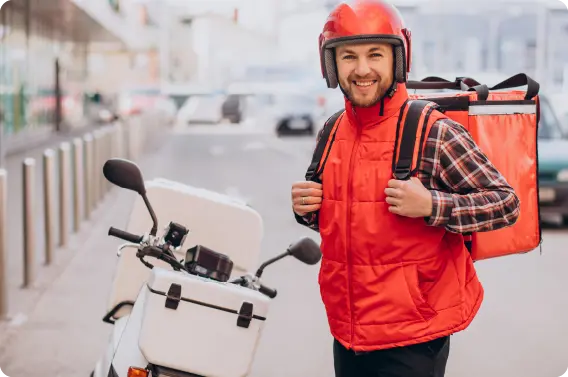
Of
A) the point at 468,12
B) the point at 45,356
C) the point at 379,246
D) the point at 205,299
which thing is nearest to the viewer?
the point at 379,246

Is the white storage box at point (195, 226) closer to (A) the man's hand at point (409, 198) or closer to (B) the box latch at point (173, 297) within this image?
(B) the box latch at point (173, 297)

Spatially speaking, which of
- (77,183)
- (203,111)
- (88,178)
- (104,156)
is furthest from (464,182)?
(203,111)

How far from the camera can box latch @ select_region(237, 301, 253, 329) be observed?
10.3ft

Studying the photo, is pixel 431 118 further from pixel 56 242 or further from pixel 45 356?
pixel 56 242

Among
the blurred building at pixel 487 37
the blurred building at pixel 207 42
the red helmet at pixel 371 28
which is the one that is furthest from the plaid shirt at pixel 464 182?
the blurred building at pixel 207 42

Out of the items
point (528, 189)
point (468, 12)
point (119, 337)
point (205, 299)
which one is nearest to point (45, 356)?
point (119, 337)

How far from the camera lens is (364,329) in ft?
9.71

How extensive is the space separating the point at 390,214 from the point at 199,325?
2.14 feet

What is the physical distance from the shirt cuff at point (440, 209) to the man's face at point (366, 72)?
1.02 ft

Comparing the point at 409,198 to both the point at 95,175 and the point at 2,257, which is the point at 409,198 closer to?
the point at 2,257

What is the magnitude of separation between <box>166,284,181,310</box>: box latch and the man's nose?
79cm

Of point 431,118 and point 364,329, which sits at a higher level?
point 431,118

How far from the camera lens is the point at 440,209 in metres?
2.89

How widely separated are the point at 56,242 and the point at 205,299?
8.56 meters
